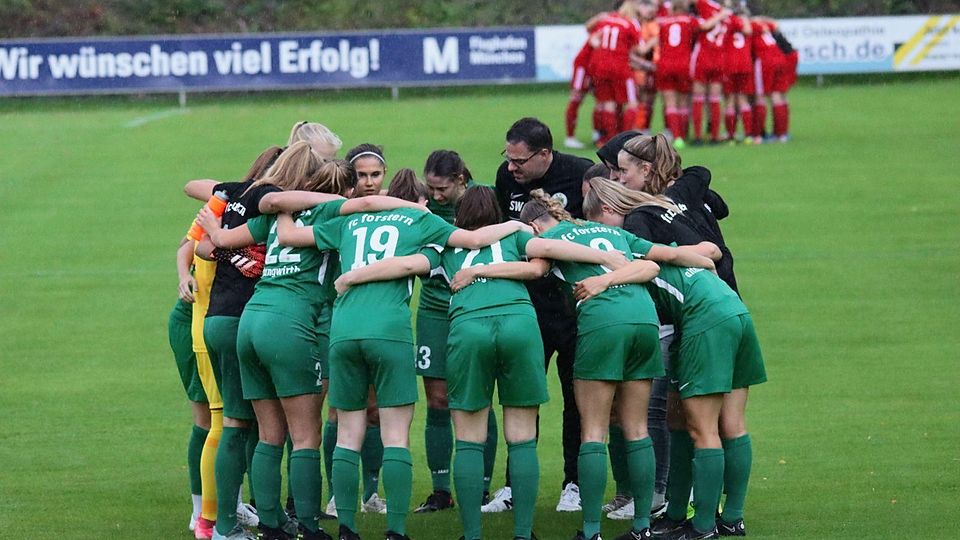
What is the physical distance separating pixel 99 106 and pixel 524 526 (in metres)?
22.6

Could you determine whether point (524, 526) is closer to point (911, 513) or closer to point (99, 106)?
point (911, 513)

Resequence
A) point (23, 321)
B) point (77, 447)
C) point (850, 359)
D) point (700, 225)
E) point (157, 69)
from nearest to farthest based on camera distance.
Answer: point (700, 225), point (77, 447), point (850, 359), point (23, 321), point (157, 69)

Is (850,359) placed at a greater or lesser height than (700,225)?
lesser

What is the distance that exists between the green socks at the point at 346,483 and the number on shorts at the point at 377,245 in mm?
880

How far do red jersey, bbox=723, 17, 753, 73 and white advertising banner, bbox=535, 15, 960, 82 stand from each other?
7814 mm

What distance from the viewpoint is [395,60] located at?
89.5 feet

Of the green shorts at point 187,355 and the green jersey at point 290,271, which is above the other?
the green jersey at point 290,271

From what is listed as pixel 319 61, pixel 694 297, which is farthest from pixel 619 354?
pixel 319 61

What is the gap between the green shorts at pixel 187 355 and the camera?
749 centimetres

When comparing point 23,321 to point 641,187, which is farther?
point 23,321

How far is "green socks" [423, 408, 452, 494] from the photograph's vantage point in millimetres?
7836

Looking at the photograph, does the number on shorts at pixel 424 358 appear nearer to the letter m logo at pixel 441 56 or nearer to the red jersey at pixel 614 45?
the red jersey at pixel 614 45

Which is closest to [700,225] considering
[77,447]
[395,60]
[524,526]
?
[524,526]

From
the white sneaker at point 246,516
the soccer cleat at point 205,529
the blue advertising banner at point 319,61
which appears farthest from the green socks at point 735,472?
the blue advertising banner at point 319,61
